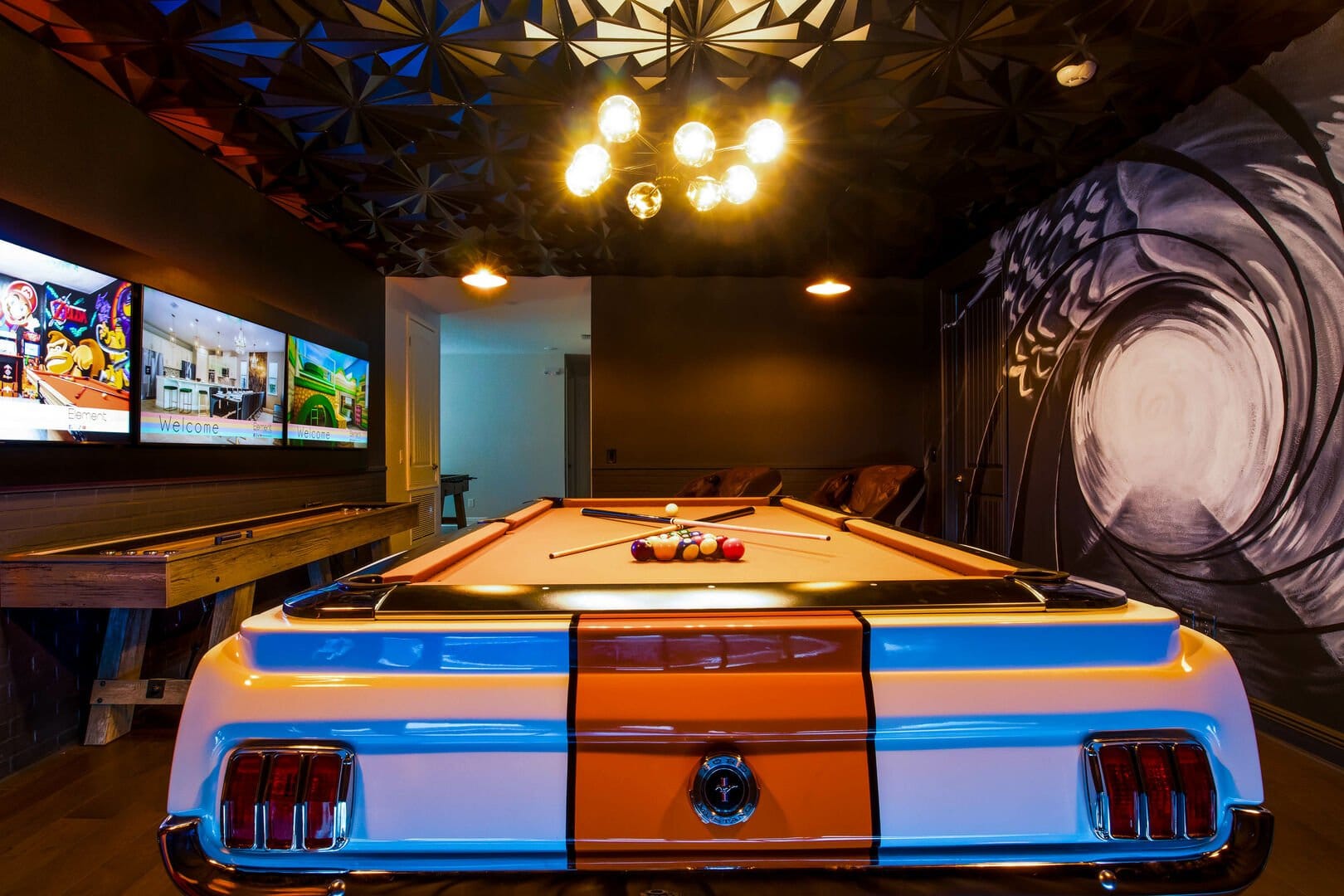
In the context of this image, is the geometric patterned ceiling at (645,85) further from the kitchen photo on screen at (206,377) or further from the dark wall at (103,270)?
the kitchen photo on screen at (206,377)

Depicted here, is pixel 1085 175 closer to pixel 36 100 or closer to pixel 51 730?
pixel 36 100

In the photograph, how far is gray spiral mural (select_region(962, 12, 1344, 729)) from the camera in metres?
2.25

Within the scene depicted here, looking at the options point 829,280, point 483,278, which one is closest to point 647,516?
point 829,280

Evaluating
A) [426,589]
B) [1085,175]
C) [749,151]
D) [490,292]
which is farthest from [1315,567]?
[490,292]

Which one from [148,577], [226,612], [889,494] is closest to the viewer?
[148,577]

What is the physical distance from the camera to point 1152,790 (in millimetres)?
762

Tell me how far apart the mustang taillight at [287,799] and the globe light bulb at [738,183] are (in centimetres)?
238

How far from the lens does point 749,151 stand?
232cm

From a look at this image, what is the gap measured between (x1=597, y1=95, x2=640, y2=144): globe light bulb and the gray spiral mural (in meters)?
2.24

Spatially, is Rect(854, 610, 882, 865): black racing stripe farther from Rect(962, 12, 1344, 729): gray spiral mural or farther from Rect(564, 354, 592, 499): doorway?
Rect(564, 354, 592, 499): doorway

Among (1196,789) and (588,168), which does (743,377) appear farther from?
(1196,789)

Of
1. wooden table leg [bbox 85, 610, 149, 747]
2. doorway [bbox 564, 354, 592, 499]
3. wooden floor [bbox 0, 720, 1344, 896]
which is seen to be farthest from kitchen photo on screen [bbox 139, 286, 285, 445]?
doorway [bbox 564, 354, 592, 499]

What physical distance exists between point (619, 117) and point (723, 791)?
2042 millimetres

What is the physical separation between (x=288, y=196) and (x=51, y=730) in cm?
291
